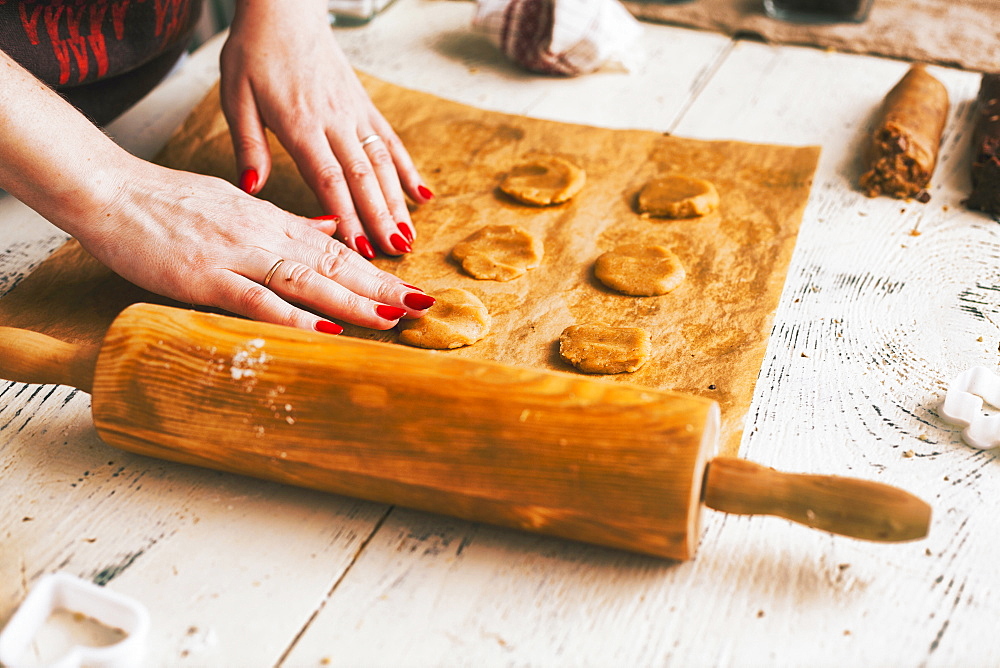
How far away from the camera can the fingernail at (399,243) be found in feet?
4.37

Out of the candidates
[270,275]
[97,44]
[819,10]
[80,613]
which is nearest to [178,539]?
[80,613]

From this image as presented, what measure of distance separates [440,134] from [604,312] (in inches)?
25.7

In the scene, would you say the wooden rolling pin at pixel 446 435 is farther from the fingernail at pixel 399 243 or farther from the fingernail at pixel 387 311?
the fingernail at pixel 399 243

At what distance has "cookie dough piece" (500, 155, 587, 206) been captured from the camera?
144 cm

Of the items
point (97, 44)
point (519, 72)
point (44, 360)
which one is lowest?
point (519, 72)

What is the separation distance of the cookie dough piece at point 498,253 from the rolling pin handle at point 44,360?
56 cm

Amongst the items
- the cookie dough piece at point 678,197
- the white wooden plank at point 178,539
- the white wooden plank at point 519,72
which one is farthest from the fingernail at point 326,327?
the white wooden plank at point 519,72

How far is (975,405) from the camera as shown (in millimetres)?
996

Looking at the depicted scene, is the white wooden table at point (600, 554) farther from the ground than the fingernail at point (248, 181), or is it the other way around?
the fingernail at point (248, 181)

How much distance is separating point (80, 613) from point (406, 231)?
0.76 metres

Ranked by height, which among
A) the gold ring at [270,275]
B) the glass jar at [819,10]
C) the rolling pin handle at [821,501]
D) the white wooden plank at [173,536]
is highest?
the rolling pin handle at [821,501]

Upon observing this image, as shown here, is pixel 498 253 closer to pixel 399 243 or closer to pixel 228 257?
pixel 399 243

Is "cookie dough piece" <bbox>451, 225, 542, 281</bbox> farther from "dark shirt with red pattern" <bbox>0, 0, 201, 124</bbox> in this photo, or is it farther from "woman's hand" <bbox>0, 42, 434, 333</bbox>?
"dark shirt with red pattern" <bbox>0, 0, 201, 124</bbox>

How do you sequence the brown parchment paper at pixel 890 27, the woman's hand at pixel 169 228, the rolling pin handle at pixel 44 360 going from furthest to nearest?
the brown parchment paper at pixel 890 27
the woman's hand at pixel 169 228
the rolling pin handle at pixel 44 360
